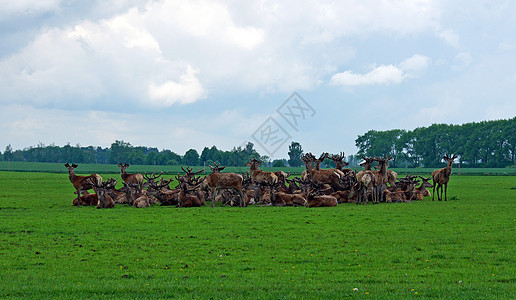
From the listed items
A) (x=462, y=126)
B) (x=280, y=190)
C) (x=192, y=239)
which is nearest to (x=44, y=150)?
(x=462, y=126)

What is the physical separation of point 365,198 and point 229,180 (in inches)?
291

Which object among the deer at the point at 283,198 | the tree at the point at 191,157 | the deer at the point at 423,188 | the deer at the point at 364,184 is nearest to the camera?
the deer at the point at 283,198

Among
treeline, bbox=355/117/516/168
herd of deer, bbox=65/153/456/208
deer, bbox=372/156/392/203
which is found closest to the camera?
herd of deer, bbox=65/153/456/208

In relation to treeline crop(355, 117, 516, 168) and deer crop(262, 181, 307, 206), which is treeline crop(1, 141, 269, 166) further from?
deer crop(262, 181, 307, 206)

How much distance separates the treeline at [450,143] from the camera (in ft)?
368

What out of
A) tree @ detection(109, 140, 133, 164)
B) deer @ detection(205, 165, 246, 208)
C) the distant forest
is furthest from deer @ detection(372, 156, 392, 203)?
tree @ detection(109, 140, 133, 164)

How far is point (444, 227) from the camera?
16.5 metres

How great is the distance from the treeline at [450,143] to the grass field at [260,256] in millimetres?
100976

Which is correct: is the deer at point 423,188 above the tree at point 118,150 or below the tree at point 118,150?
below

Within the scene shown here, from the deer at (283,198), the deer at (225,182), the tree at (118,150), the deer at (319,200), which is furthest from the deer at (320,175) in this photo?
the tree at (118,150)

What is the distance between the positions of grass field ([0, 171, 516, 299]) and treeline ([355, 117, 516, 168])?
100976mm

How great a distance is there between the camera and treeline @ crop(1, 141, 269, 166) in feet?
391

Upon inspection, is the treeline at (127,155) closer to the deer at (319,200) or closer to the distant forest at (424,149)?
the distant forest at (424,149)

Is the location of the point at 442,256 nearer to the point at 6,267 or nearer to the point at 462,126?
the point at 6,267
